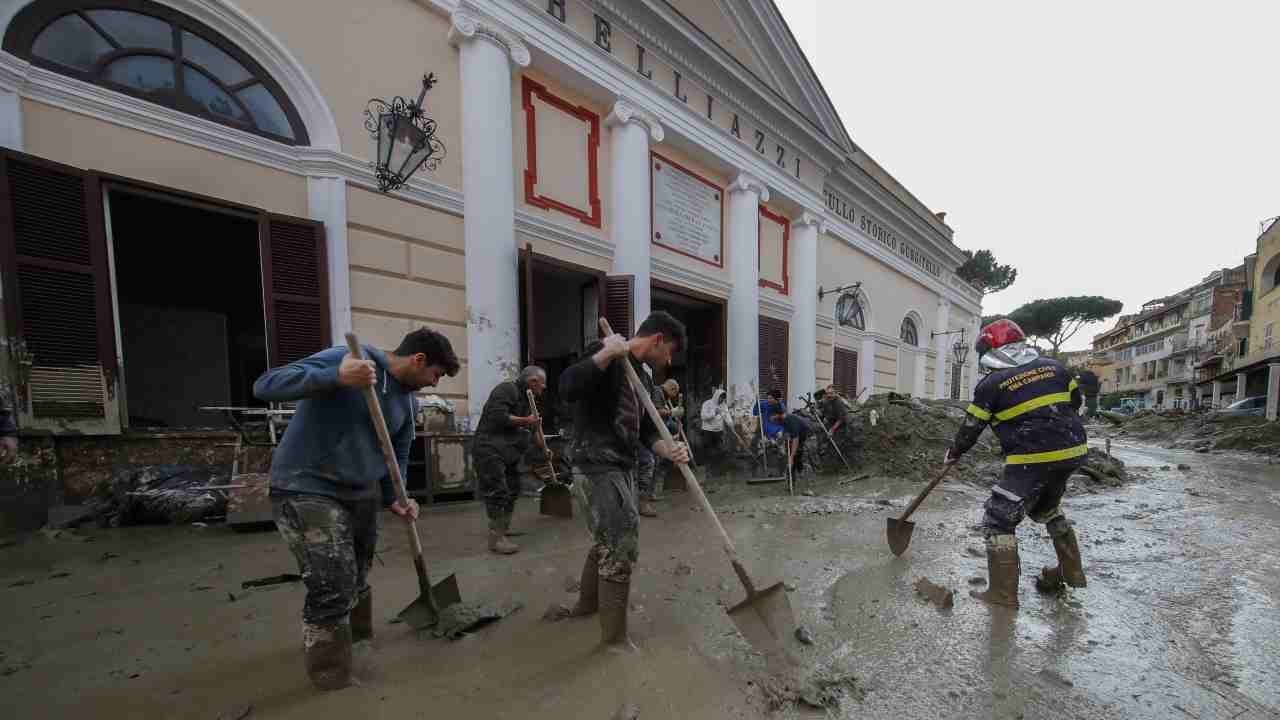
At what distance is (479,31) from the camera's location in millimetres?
5789

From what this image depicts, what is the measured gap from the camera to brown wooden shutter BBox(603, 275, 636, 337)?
7156 mm

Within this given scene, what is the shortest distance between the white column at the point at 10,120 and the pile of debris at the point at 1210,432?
2160 centimetres

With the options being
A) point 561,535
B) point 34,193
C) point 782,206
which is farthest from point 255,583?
point 782,206

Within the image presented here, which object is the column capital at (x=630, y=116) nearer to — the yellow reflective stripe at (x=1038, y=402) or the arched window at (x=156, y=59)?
the arched window at (x=156, y=59)

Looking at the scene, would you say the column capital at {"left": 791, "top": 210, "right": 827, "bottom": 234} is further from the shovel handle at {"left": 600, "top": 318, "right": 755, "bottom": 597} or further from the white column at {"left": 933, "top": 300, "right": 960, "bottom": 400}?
the shovel handle at {"left": 600, "top": 318, "right": 755, "bottom": 597}

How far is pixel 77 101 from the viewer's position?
385cm

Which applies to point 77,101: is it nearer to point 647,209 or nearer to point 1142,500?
point 647,209

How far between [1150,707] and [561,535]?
3.62 meters

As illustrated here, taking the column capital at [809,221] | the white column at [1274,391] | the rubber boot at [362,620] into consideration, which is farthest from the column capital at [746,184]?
the white column at [1274,391]

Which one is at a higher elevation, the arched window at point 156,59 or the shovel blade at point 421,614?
the arched window at point 156,59

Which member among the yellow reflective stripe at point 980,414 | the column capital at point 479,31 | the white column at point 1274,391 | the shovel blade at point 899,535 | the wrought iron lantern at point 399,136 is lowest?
the white column at point 1274,391

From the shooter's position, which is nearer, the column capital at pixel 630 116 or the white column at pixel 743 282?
the column capital at pixel 630 116

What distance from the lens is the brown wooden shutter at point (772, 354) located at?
33.1ft

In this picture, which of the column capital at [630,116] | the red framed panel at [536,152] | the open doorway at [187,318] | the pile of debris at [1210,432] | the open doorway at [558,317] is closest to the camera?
the red framed panel at [536,152]
